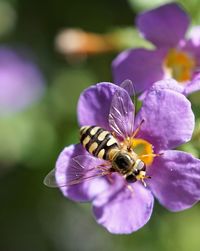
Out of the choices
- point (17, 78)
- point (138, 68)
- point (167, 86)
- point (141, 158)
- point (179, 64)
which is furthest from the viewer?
point (17, 78)

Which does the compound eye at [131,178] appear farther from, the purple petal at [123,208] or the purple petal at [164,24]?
the purple petal at [164,24]

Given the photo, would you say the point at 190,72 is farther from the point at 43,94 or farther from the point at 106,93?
the point at 43,94

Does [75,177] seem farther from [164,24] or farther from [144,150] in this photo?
[164,24]

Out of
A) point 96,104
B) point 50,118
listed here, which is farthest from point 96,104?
point 50,118

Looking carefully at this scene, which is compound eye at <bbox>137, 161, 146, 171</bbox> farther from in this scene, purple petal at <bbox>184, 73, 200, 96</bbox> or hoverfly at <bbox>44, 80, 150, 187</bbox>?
purple petal at <bbox>184, 73, 200, 96</bbox>

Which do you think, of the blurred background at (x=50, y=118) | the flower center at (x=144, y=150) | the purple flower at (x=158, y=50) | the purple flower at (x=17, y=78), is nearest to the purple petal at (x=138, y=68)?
the purple flower at (x=158, y=50)
